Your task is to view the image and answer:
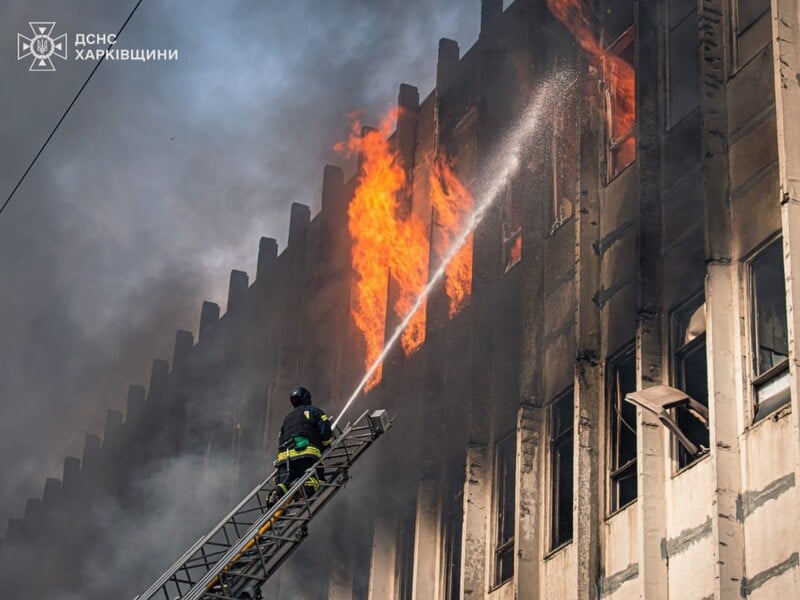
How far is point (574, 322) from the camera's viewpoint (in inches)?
903

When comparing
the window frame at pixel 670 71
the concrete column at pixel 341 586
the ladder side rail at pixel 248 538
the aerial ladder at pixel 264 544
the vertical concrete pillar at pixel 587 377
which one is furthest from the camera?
the concrete column at pixel 341 586

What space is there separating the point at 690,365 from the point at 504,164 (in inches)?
272

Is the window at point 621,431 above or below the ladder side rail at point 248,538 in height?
above

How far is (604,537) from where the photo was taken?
68.9 feet

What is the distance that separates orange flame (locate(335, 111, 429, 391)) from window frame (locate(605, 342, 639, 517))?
287 inches

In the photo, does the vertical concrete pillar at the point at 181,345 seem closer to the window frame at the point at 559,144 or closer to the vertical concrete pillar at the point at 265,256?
the vertical concrete pillar at the point at 265,256

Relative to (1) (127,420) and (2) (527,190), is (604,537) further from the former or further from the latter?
(1) (127,420)

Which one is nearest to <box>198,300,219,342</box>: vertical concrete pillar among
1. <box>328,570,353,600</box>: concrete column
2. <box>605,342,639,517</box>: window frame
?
<box>328,570,353,600</box>: concrete column

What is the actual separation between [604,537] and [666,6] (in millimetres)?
7624

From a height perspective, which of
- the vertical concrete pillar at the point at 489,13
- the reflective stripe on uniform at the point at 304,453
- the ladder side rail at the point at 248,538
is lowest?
the ladder side rail at the point at 248,538

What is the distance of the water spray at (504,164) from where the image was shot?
25562 millimetres

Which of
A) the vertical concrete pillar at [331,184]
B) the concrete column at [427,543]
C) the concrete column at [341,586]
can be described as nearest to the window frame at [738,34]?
the concrete column at [427,543]

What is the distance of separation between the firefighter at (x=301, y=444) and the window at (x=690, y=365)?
4517 mm

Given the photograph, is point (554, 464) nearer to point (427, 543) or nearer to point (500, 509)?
point (500, 509)
